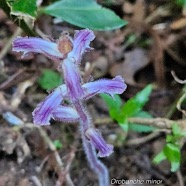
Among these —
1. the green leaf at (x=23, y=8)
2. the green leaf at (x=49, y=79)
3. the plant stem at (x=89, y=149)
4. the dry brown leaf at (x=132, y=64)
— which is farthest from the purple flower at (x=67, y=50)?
the dry brown leaf at (x=132, y=64)

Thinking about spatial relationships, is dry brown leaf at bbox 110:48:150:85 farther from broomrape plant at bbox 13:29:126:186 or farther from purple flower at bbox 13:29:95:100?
purple flower at bbox 13:29:95:100

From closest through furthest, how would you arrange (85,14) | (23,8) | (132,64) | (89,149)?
1. (89,149)
2. (23,8)
3. (85,14)
4. (132,64)

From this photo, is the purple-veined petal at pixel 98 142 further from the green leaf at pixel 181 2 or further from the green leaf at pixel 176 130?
the green leaf at pixel 181 2

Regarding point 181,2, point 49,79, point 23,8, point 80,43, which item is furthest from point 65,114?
point 181,2

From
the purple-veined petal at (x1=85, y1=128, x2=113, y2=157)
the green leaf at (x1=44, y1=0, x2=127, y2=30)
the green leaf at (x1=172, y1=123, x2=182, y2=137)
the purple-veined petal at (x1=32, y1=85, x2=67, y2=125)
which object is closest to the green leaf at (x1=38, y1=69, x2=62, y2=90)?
the green leaf at (x1=44, y1=0, x2=127, y2=30)

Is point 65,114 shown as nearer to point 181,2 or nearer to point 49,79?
point 49,79

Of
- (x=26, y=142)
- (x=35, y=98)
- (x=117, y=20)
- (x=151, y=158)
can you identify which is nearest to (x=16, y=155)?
(x=26, y=142)
